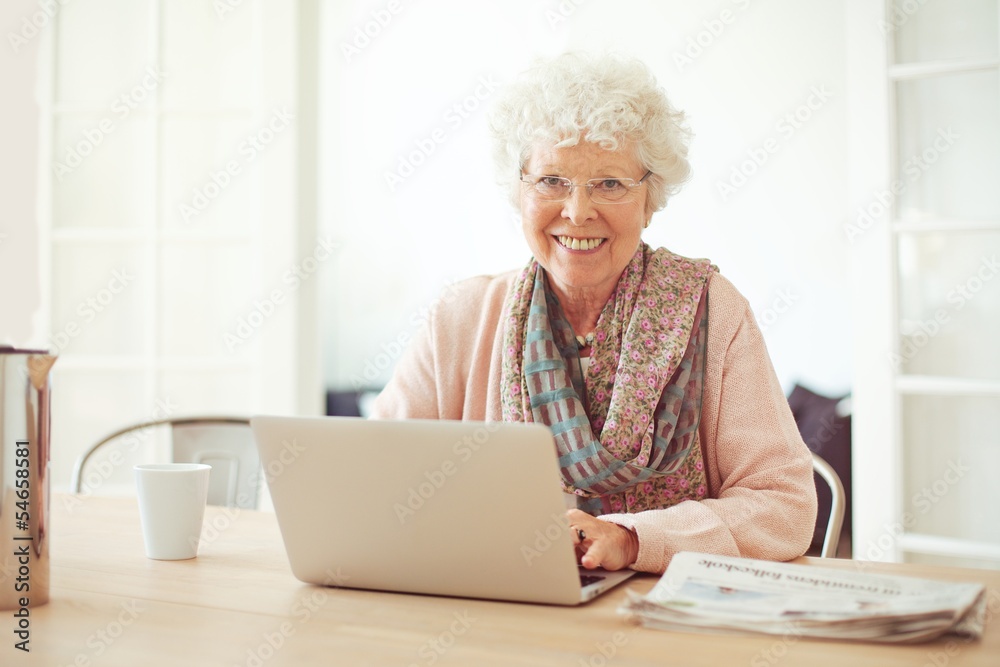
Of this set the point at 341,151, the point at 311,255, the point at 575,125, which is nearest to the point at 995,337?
the point at 575,125

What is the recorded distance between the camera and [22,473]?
38.7 inches

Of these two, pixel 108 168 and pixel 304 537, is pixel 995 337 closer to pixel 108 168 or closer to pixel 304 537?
pixel 304 537

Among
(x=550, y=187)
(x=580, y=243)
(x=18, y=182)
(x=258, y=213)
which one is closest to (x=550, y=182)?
(x=550, y=187)

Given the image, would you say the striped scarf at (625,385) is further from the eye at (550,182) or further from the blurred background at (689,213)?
the blurred background at (689,213)

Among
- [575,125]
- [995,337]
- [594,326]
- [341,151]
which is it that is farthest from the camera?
[341,151]

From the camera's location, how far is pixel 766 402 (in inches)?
58.6

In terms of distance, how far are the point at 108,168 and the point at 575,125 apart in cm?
202

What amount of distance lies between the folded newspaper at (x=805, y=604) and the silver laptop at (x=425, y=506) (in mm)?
102

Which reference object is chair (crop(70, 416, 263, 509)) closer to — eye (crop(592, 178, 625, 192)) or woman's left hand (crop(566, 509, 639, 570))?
eye (crop(592, 178, 625, 192))

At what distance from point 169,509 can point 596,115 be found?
2.86 feet

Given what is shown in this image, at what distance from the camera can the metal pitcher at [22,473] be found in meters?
0.97

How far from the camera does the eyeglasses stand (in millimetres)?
1596

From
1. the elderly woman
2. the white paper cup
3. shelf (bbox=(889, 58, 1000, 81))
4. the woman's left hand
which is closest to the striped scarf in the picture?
the elderly woman

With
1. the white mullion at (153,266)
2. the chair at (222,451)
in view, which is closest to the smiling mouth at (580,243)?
the chair at (222,451)
